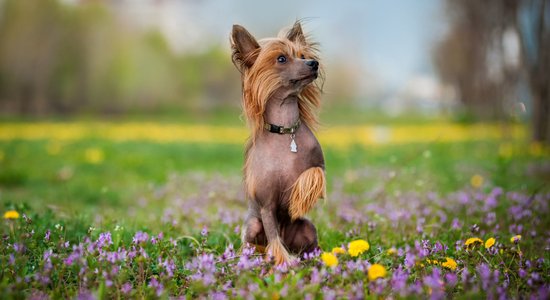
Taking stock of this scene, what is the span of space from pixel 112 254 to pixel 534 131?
13355mm

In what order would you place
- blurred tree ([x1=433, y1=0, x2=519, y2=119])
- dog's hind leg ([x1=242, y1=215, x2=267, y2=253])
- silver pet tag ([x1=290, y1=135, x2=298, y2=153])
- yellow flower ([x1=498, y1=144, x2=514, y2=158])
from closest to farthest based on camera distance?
silver pet tag ([x1=290, y1=135, x2=298, y2=153]) → dog's hind leg ([x1=242, y1=215, x2=267, y2=253]) → yellow flower ([x1=498, y1=144, x2=514, y2=158]) → blurred tree ([x1=433, y1=0, x2=519, y2=119])

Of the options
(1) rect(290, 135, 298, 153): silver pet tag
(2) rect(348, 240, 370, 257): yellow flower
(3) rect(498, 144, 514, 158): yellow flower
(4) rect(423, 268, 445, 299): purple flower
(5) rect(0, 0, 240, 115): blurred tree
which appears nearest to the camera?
(4) rect(423, 268, 445, 299): purple flower

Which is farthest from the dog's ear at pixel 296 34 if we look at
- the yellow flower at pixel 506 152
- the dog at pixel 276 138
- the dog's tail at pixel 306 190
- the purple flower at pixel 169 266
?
the yellow flower at pixel 506 152

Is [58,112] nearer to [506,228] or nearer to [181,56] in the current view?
[181,56]

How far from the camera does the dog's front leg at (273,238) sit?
340cm

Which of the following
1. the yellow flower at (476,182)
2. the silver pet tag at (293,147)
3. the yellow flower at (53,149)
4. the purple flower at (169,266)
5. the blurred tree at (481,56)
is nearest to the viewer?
the purple flower at (169,266)

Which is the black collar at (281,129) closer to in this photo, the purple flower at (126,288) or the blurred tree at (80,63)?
the purple flower at (126,288)

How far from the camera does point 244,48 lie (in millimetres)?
3502

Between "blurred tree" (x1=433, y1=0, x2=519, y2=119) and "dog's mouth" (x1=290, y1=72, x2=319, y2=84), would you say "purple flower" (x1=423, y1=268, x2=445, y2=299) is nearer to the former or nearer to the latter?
"dog's mouth" (x1=290, y1=72, x2=319, y2=84)

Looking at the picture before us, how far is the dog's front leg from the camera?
11.2ft

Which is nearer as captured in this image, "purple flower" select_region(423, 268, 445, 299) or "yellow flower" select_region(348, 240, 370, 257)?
"purple flower" select_region(423, 268, 445, 299)

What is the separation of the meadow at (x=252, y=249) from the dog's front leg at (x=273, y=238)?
0.08 m

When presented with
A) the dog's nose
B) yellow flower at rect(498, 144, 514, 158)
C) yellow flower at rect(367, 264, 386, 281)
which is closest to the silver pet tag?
the dog's nose

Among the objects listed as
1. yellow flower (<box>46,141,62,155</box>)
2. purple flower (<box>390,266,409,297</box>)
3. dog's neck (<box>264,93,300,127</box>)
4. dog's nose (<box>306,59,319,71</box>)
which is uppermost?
dog's nose (<box>306,59,319,71</box>)
